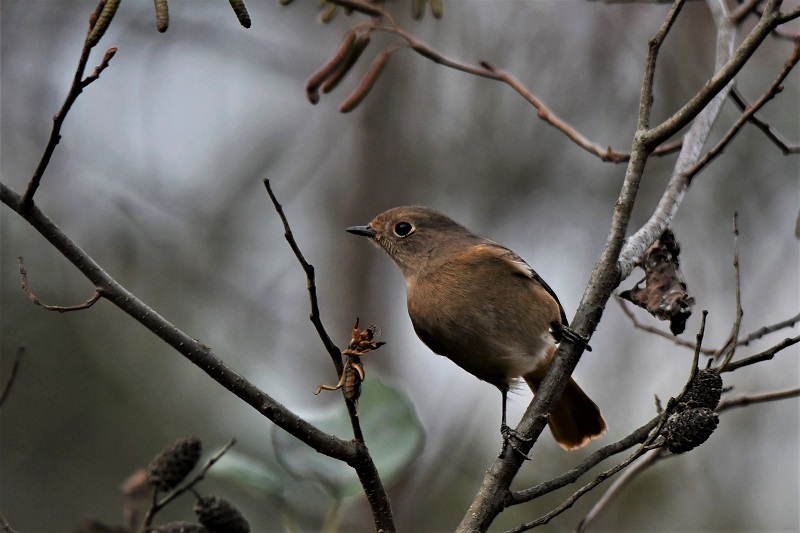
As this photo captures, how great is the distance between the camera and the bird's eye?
4.17m

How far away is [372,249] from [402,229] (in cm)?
360

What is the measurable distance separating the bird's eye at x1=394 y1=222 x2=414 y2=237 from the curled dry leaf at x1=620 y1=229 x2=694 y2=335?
1.65 metres

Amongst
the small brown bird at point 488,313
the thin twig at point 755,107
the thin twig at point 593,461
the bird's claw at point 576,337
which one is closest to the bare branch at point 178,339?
the thin twig at point 593,461

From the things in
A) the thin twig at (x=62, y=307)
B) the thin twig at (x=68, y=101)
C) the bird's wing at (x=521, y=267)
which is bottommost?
the thin twig at (x=62, y=307)

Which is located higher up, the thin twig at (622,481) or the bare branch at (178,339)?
the thin twig at (622,481)

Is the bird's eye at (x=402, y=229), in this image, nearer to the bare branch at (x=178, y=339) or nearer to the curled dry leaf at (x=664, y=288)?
the curled dry leaf at (x=664, y=288)

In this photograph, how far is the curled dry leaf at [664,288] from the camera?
255 cm

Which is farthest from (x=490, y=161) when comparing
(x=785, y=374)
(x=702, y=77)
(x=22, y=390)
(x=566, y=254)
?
(x=22, y=390)

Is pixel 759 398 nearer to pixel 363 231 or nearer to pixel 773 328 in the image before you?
pixel 773 328

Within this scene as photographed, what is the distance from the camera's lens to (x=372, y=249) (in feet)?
25.6

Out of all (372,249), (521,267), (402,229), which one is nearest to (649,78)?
(521,267)

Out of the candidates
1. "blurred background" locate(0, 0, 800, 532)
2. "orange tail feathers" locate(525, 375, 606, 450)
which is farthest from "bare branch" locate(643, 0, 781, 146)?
"blurred background" locate(0, 0, 800, 532)

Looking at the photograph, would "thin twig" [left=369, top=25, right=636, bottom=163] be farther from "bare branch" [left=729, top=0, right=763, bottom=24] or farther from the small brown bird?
the small brown bird

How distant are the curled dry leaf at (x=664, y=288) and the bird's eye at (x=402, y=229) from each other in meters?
1.65
